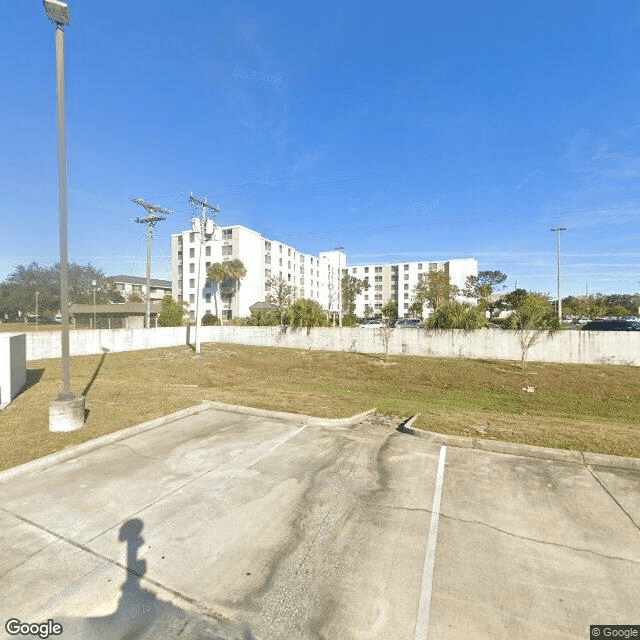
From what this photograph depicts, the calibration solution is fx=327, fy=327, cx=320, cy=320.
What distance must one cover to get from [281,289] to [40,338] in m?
41.5

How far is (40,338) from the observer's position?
22.0 metres

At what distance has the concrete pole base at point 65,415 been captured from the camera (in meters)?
7.51

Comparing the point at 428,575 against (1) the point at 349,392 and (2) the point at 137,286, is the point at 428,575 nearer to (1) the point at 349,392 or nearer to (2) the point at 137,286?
(1) the point at 349,392

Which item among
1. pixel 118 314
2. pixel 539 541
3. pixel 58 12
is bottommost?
pixel 539 541

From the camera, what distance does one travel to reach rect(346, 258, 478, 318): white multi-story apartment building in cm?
8856

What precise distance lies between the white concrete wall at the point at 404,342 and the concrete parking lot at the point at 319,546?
18.3m

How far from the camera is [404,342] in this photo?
83.4 ft

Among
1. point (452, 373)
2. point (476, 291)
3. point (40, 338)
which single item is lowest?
point (452, 373)

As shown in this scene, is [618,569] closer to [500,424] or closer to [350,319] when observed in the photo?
[500,424]

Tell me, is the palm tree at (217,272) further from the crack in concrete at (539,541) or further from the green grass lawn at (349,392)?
the crack in concrete at (539,541)

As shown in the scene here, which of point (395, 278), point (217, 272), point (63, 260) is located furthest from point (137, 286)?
point (63, 260)

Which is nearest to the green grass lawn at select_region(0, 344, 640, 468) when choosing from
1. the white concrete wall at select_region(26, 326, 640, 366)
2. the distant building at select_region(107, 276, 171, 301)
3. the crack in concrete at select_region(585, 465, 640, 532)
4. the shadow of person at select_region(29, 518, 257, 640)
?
the crack in concrete at select_region(585, 465, 640, 532)

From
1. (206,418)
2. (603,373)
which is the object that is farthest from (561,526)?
(603,373)

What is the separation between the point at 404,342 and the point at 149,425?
66.9 ft
